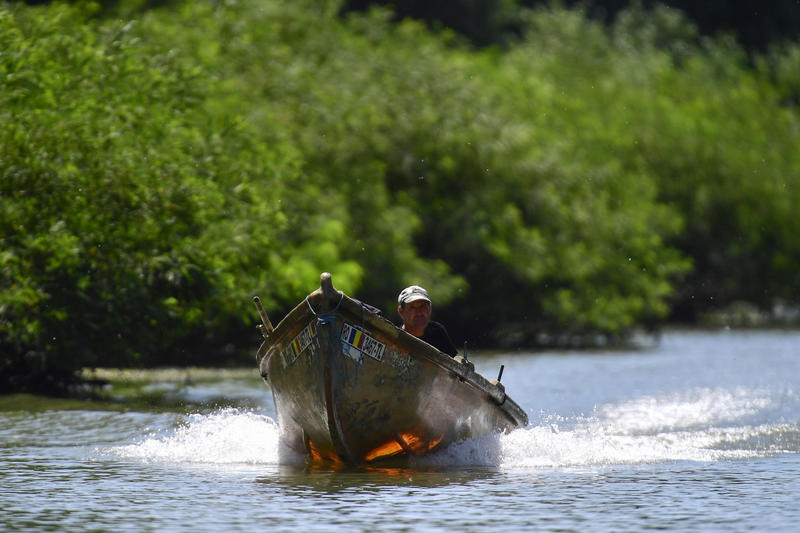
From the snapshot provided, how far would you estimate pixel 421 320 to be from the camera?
51.5ft

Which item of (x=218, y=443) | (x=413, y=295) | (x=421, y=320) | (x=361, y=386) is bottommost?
(x=218, y=443)

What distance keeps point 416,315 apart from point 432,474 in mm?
1663

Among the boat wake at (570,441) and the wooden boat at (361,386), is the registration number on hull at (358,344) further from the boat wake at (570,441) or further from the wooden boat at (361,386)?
the boat wake at (570,441)

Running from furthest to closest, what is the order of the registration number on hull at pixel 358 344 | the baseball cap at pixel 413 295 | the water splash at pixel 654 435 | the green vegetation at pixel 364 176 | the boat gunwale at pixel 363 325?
the green vegetation at pixel 364 176
the water splash at pixel 654 435
the baseball cap at pixel 413 295
the registration number on hull at pixel 358 344
the boat gunwale at pixel 363 325

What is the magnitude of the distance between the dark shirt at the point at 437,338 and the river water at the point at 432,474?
40.1 inches

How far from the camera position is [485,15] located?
6788 centimetres

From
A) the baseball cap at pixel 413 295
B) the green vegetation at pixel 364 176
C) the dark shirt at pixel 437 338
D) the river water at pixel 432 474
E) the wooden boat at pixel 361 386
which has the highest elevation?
the green vegetation at pixel 364 176

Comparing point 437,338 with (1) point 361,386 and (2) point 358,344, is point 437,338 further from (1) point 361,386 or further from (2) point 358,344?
(2) point 358,344

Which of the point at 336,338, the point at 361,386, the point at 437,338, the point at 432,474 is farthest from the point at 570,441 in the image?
the point at 336,338

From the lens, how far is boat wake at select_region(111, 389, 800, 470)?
16.1m

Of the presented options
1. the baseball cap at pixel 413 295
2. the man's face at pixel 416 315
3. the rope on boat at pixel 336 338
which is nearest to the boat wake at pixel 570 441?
the man's face at pixel 416 315

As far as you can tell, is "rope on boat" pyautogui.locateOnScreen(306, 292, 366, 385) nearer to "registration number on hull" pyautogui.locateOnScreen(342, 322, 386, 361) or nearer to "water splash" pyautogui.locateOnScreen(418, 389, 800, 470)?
"registration number on hull" pyautogui.locateOnScreen(342, 322, 386, 361)

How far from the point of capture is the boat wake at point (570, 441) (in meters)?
16.1

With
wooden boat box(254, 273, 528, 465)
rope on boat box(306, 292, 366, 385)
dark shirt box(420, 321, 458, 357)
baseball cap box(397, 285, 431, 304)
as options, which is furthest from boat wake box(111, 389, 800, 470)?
baseball cap box(397, 285, 431, 304)
